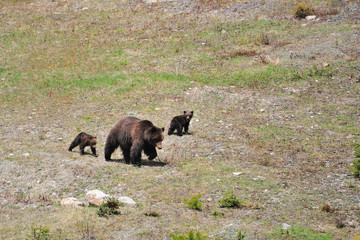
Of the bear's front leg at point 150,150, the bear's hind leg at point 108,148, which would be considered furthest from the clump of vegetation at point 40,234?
the bear's hind leg at point 108,148

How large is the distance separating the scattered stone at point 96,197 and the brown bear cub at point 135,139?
2728mm

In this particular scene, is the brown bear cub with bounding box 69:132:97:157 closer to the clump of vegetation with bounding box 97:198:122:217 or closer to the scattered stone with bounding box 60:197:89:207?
the scattered stone with bounding box 60:197:89:207

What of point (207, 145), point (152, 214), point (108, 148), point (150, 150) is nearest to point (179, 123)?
point (207, 145)

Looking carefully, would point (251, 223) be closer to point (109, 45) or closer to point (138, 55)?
point (138, 55)

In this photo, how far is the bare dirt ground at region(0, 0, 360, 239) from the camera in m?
9.19

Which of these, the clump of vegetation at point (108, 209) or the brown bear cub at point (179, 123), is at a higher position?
the brown bear cub at point (179, 123)

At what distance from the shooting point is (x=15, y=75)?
22.9 m

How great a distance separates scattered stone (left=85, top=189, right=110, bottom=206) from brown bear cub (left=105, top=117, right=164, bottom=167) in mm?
2728

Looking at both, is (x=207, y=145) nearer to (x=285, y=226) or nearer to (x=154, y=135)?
(x=154, y=135)

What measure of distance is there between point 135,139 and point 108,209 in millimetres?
3777

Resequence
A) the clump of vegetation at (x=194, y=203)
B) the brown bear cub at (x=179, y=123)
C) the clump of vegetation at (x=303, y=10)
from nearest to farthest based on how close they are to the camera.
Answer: the clump of vegetation at (x=194, y=203) → the brown bear cub at (x=179, y=123) → the clump of vegetation at (x=303, y=10)

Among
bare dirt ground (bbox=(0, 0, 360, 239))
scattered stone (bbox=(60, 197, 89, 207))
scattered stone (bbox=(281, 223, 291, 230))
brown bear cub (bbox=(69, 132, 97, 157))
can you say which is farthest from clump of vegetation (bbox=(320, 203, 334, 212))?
brown bear cub (bbox=(69, 132, 97, 157))

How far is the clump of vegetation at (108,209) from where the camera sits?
9.32m

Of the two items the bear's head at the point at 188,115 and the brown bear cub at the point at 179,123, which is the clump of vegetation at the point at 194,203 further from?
the bear's head at the point at 188,115
